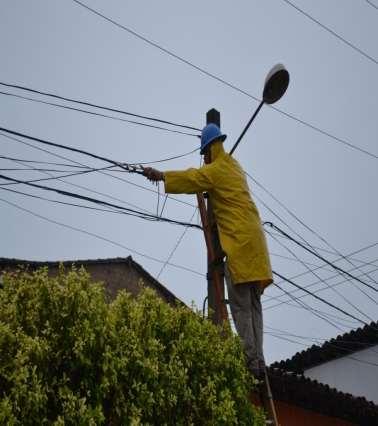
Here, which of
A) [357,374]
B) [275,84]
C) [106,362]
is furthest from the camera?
[357,374]

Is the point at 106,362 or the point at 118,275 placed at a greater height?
the point at 118,275

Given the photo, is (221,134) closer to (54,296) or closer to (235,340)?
(235,340)

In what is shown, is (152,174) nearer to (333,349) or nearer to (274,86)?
(274,86)

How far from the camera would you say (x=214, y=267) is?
6461mm

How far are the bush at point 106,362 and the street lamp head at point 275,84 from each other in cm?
386

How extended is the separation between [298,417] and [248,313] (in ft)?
20.0

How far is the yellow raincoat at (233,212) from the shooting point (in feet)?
18.5

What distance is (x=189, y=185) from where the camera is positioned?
19.4 ft

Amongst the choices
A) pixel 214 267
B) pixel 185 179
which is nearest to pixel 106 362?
pixel 185 179

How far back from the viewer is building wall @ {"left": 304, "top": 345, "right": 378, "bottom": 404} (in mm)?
18131

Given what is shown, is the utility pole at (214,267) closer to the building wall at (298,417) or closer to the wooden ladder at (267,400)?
the wooden ladder at (267,400)

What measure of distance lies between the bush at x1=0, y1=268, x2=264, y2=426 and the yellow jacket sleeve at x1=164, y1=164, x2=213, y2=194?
1509 millimetres

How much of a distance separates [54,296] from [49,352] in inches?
19.7

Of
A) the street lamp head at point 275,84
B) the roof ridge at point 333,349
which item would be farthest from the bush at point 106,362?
the roof ridge at point 333,349
